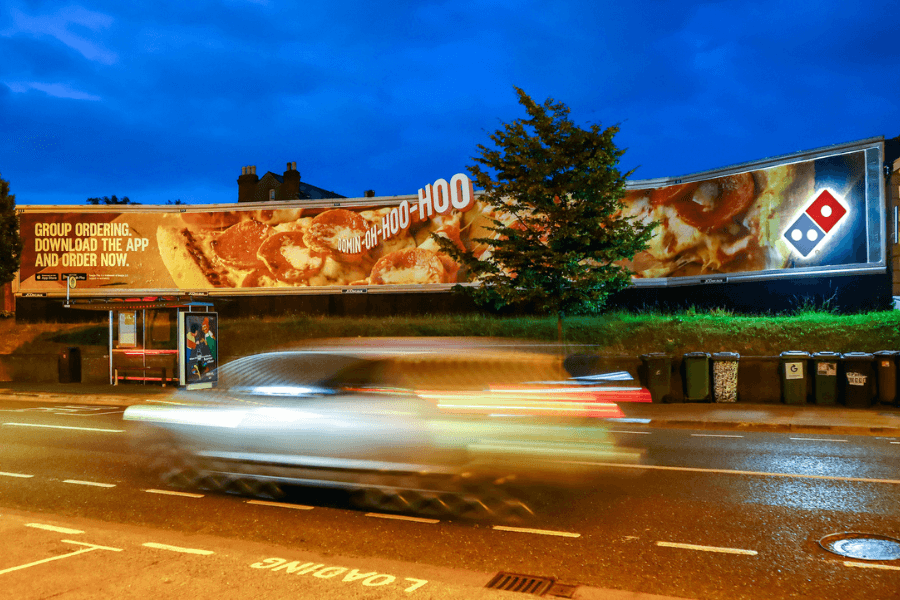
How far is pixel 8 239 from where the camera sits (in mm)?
27609

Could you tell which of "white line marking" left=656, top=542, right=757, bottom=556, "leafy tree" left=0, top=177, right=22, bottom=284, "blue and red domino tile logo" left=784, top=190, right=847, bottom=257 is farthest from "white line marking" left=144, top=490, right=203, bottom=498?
"leafy tree" left=0, top=177, right=22, bottom=284

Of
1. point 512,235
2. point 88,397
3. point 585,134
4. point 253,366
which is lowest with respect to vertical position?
point 88,397

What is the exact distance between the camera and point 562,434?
10.2 m

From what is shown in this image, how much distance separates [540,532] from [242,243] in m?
24.8

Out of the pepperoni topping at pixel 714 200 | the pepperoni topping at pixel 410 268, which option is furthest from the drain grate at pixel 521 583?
the pepperoni topping at pixel 410 268

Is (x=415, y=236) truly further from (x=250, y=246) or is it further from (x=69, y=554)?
(x=69, y=554)

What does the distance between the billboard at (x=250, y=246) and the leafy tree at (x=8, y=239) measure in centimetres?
86

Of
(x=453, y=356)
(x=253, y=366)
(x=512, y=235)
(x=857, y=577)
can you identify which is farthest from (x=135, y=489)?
(x=512, y=235)

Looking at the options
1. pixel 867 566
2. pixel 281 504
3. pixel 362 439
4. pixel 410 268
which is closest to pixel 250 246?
pixel 410 268

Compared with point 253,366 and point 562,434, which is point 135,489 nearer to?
point 253,366

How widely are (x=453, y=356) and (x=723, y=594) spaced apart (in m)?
4.36

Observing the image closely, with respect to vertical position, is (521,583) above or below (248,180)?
below

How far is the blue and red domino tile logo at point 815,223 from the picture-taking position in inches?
754

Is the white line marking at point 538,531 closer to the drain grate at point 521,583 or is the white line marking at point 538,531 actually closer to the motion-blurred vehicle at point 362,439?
the motion-blurred vehicle at point 362,439
